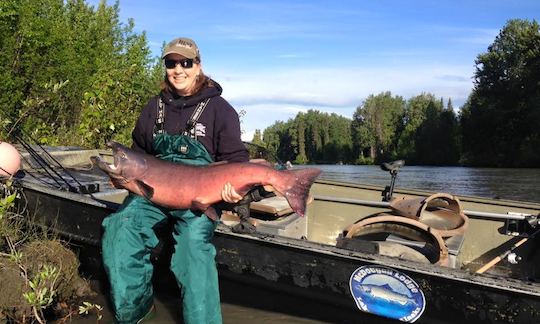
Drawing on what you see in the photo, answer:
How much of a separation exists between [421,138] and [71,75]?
5964 cm

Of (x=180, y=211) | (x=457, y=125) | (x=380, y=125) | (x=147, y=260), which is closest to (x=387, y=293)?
(x=180, y=211)

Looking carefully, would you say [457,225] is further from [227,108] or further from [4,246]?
→ [4,246]

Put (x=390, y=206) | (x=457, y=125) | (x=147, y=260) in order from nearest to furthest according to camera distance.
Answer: (x=147, y=260)
(x=390, y=206)
(x=457, y=125)

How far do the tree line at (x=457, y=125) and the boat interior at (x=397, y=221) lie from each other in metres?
22.5

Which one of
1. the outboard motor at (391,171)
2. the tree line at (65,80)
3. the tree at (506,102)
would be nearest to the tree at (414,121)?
the tree at (506,102)

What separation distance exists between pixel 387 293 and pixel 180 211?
154 cm

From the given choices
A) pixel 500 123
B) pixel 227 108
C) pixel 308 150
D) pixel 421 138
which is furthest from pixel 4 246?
pixel 308 150

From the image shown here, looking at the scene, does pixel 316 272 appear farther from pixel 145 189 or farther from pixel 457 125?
pixel 457 125

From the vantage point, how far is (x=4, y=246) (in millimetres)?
4965

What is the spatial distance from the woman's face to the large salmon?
625 millimetres

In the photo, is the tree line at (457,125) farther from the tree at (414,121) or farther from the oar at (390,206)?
the oar at (390,206)

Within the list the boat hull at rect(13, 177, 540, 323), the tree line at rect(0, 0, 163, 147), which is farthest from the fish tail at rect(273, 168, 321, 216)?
the tree line at rect(0, 0, 163, 147)

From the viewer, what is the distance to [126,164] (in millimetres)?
3504

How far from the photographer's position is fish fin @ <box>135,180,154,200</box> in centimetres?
356
